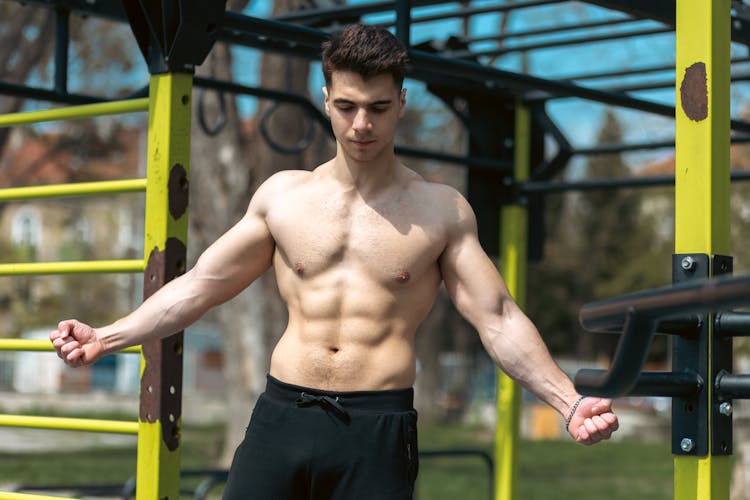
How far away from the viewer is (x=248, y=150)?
1277cm

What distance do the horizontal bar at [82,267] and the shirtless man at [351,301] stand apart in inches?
18.8

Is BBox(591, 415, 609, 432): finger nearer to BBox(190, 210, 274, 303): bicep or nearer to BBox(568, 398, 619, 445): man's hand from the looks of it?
BBox(568, 398, 619, 445): man's hand

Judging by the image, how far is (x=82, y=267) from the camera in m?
3.62

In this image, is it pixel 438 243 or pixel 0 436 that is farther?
pixel 0 436

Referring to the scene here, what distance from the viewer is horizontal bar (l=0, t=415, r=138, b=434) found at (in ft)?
11.2

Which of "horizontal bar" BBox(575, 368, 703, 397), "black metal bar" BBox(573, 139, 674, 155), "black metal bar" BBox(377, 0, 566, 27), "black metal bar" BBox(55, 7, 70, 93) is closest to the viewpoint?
"horizontal bar" BBox(575, 368, 703, 397)

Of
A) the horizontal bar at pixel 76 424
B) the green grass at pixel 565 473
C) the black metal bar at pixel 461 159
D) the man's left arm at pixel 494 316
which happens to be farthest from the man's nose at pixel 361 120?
the green grass at pixel 565 473

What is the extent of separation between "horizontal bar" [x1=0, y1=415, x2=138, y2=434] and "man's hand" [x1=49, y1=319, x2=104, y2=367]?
0.43m

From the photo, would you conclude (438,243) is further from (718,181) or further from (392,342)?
(718,181)

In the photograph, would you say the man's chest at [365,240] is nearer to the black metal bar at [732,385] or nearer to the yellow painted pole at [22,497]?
the black metal bar at [732,385]

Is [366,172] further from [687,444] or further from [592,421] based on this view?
[687,444]

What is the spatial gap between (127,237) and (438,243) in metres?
39.0

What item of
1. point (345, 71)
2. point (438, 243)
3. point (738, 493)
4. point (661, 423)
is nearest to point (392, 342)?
point (438, 243)

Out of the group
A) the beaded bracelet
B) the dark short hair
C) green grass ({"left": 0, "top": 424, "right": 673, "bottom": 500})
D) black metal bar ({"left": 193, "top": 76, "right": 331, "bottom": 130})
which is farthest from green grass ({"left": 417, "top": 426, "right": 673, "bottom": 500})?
the dark short hair
